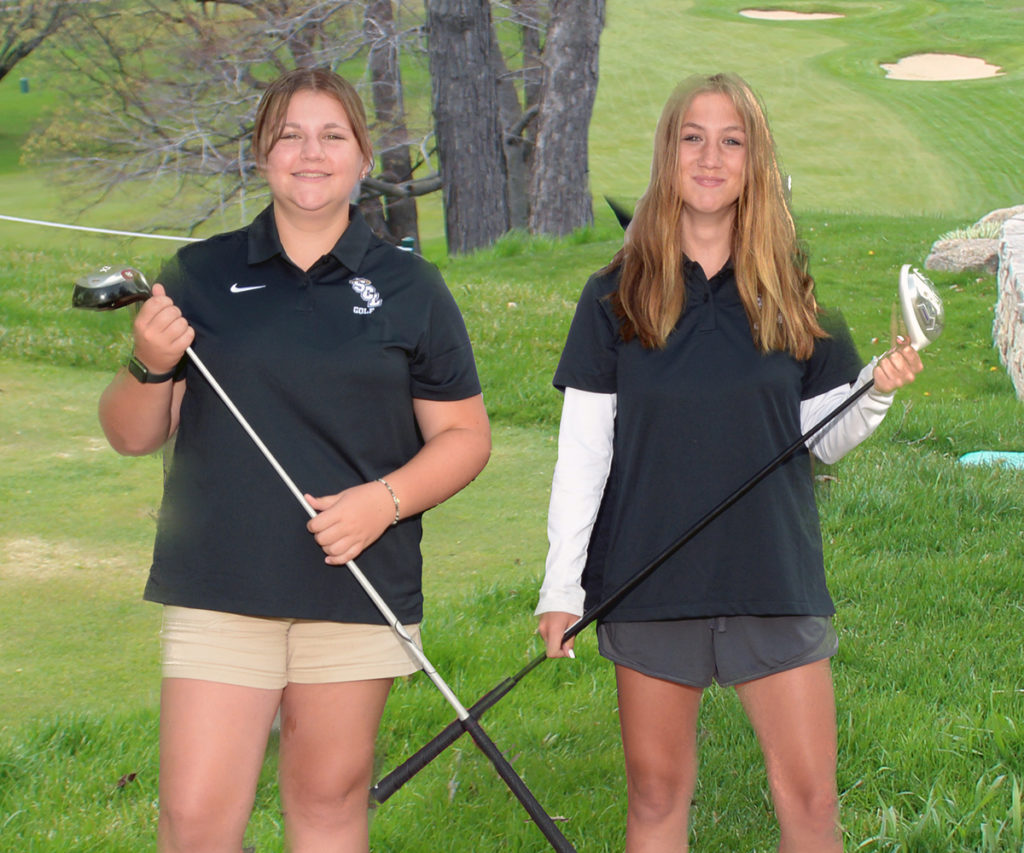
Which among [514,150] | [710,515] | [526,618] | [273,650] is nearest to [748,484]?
[710,515]

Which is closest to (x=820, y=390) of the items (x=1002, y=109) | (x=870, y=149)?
(x=870, y=149)

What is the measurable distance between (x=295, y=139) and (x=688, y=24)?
118ft

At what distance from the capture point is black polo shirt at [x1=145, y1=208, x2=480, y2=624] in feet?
8.91

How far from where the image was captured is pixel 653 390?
111 inches

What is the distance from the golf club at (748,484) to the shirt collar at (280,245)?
0.87 metres

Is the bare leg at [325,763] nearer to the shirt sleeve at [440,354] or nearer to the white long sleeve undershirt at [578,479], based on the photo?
the white long sleeve undershirt at [578,479]

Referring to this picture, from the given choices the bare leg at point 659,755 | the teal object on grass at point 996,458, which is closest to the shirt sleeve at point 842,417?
the bare leg at point 659,755

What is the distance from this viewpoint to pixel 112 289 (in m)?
2.74

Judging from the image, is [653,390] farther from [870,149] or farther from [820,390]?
[870,149]

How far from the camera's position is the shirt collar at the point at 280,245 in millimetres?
2834

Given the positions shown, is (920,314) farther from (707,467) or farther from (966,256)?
(966,256)

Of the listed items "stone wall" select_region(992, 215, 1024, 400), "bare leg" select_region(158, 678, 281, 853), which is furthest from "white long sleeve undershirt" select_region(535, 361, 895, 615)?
"stone wall" select_region(992, 215, 1024, 400)

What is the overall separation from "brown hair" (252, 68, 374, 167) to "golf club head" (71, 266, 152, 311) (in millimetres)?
374

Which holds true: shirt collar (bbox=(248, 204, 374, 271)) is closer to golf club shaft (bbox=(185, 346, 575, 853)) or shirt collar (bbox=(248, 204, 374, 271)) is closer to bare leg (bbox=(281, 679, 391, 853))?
golf club shaft (bbox=(185, 346, 575, 853))
